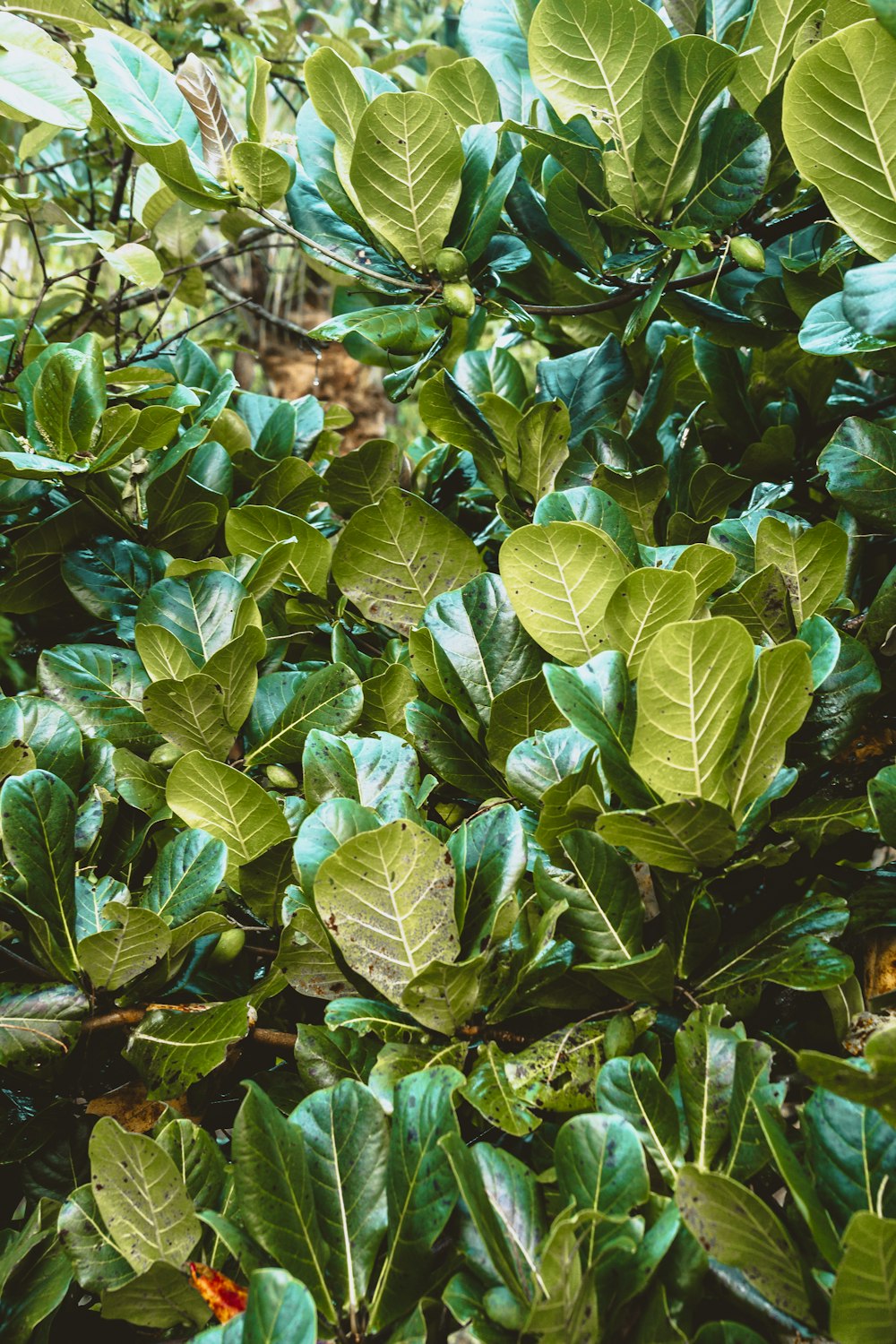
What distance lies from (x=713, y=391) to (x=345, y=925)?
2.31 feet

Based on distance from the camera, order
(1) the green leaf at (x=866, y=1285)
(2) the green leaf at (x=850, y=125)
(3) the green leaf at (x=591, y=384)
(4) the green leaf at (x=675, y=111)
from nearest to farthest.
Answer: (1) the green leaf at (x=866, y=1285) < (2) the green leaf at (x=850, y=125) < (4) the green leaf at (x=675, y=111) < (3) the green leaf at (x=591, y=384)

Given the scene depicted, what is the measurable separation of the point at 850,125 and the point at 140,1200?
777 mm

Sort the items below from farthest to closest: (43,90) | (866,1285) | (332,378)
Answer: (332,378), (43,90), (866,1285)

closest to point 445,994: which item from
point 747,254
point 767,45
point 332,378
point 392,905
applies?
point 392,905

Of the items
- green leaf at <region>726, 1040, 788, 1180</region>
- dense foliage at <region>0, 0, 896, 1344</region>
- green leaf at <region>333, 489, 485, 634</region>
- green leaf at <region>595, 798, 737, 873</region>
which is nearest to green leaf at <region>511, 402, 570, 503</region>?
dense foliage at <region>0, 0, 896, 1344</region>

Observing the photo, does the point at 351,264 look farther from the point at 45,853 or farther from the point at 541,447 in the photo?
the point at 45,853

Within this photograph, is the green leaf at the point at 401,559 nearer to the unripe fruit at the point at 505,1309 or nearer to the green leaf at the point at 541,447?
the green leaf at the point at 541,447

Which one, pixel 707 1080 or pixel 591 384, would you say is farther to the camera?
pixel 591 384

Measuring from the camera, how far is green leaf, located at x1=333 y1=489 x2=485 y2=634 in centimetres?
79

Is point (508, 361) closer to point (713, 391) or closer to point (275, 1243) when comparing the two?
point (713, 391)

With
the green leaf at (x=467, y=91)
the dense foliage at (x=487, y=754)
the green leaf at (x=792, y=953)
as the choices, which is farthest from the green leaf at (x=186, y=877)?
the green leaf at (x=467, y=91)

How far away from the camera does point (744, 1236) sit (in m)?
0.43

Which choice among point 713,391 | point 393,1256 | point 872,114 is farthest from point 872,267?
point 393,1256

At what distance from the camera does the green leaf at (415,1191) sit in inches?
18.7
